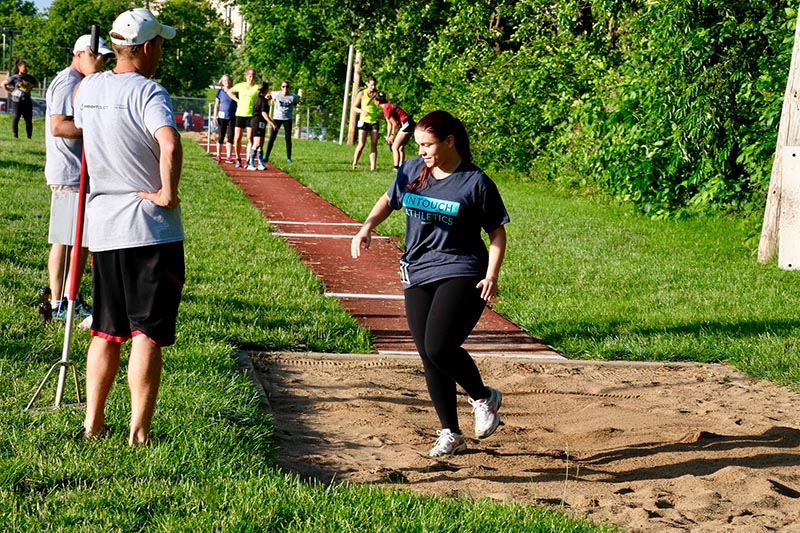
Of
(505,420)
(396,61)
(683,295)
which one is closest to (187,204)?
(683,295)

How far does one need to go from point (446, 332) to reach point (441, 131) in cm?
101

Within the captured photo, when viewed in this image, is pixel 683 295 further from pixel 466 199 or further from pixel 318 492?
pixel 318 492

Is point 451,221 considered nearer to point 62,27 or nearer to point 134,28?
point 134,28

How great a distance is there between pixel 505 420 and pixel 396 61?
25.7 m

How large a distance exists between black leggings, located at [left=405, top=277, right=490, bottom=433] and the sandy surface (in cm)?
33

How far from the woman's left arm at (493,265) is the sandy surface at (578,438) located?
2.90 feet

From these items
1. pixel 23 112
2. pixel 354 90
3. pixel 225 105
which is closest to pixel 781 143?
pixel 225 105

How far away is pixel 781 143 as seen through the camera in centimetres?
1359

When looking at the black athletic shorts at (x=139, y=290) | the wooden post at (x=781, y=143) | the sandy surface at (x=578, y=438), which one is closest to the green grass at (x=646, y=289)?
the wooden post at (x=781, y=143)

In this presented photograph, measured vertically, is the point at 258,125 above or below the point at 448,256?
below

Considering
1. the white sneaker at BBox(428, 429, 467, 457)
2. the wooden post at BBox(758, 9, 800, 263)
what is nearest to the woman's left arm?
the white sneaker at BBox(428, 429, 467, 457)

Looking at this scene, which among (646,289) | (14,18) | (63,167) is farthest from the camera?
(14,18)

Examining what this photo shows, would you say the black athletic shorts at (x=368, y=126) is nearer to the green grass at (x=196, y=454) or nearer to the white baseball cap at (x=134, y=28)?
the green grass at (x=196, y=454)

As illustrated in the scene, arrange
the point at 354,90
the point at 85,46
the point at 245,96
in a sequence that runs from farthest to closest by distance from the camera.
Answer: the point at 354,90
the point at 245,96
the point at 85,46
